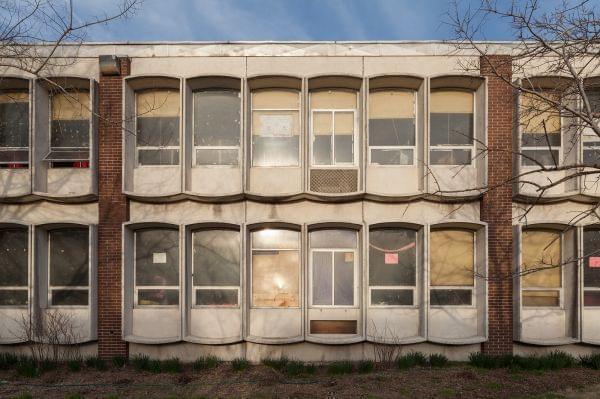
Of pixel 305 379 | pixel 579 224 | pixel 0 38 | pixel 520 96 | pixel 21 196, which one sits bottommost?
pixel 305 379

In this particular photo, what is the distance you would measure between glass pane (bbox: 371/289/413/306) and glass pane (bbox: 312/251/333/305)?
1.13 metres

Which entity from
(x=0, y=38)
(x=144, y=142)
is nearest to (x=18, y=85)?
(x=0, y=38)

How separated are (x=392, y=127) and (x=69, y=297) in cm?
938

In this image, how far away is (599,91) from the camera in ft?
33.7

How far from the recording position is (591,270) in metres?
10.2

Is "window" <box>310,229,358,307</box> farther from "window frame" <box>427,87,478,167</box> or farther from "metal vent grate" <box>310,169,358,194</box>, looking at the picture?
"window frame" <box>427,87,478,167</box>

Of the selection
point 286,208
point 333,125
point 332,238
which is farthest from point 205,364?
point 333,125

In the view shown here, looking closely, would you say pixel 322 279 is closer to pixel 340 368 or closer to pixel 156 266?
pixel 340 368

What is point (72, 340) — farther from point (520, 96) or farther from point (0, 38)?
point (520, 96)

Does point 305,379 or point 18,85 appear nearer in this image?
point 305,379

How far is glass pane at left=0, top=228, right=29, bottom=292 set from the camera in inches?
409

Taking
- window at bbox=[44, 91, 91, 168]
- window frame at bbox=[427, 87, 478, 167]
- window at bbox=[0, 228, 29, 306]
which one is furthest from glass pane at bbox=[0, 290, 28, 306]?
window frame at bbox=[427, 87, 478, 167]

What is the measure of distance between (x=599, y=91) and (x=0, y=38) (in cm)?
1401

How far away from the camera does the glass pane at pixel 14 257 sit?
34.1 ft
